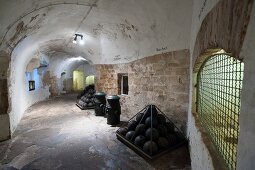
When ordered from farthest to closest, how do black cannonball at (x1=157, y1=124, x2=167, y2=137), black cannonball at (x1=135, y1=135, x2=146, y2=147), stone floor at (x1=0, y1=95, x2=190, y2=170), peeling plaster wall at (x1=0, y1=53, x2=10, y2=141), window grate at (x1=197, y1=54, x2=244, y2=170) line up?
1. peeling plaster wall at (x1=0, y1=53, x2=10, y2=141)
2. black cannonball at (x1=157, y1=124, x2=167, y2=137)
3. black cannonball at (x1=135, y1=135, x2=146, y2=147)
4. stone floor at (x1=0, y1=95, x2=190, y2=170)
5. window grate at (x1=197, y1=54, x2=244, y2=170)

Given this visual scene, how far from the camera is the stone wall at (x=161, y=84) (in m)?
4.41

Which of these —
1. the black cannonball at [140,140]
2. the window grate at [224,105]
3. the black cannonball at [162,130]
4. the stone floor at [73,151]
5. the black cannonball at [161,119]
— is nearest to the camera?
the window grate at [224,105]

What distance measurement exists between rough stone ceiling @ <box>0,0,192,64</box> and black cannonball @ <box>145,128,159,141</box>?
2003mm

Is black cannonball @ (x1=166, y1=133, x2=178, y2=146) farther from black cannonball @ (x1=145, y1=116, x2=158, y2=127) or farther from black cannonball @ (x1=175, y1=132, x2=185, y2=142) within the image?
black cannonball @ (x1=145, y1=116, x2=158, y2=127)

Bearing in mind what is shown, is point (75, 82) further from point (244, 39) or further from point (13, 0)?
point (244, 39)

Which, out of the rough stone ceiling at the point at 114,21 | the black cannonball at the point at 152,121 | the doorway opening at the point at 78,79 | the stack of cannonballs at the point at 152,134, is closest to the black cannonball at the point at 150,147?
the stack of cannonballs at the point at 152,134

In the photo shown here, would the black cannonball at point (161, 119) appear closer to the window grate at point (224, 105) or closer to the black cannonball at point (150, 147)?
the black cannonball at point (150, 147)

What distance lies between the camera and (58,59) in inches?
531

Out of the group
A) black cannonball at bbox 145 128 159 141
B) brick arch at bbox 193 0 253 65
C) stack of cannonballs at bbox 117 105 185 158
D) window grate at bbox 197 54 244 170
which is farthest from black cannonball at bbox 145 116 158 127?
brick arch at bbox 193 0 253 65

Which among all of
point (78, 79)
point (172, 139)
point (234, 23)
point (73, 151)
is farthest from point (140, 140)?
point (78, 79)

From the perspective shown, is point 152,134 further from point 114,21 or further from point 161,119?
point 114,21

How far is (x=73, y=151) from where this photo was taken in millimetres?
4262

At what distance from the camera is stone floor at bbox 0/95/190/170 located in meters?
3.63

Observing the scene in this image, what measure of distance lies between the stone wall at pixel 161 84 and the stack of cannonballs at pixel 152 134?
0.41 m
